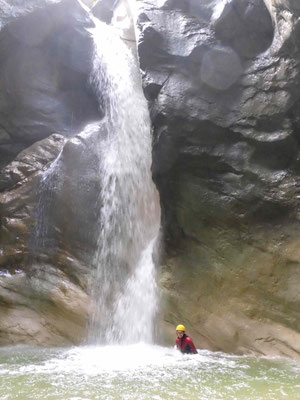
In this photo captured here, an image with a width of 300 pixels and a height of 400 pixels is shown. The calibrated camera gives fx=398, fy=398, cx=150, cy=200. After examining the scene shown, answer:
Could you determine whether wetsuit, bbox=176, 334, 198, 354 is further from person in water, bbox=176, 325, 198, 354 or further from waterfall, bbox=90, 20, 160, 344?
waterfall, bbox=90, 20, 160, 344

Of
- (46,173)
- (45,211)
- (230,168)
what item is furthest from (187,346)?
(46,173)

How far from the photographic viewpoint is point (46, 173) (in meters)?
10.5

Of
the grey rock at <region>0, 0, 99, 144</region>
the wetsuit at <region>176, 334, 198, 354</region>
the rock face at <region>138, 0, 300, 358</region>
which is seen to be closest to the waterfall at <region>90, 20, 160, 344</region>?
the grey rock at <region>0, 0, 99, 144</region>

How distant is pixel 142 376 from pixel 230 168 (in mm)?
4584

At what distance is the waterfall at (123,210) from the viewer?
8688 mm

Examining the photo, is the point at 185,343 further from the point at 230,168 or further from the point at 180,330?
the point at 230,168

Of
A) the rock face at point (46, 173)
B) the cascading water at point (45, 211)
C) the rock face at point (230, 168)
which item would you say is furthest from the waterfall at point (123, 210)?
the cascading water at point (45, 211)

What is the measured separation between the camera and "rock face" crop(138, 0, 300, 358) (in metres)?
7.59

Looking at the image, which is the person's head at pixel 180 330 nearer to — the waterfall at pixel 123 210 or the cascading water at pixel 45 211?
the waterfall at pixel 123 210

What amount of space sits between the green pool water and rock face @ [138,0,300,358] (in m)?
0.81

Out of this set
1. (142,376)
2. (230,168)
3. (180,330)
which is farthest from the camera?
(230,168)

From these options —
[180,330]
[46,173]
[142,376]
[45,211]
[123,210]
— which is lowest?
[142,376]

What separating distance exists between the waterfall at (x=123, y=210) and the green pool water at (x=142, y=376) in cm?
105

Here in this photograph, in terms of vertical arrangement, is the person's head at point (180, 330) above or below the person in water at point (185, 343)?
above
